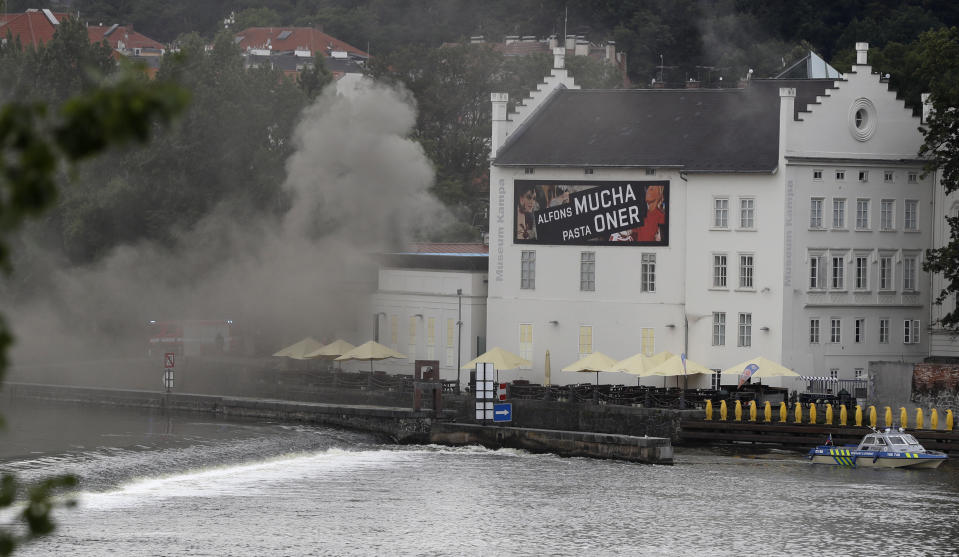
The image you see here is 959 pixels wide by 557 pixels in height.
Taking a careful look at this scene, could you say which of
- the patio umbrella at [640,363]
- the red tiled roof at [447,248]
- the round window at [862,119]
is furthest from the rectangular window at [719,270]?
the red tiled roof at [447,248]

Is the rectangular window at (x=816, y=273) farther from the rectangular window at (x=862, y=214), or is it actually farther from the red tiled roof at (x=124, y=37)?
the red tiled roof at (x=124, y=37)

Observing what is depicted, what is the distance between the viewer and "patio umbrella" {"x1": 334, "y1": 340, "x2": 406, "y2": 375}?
7656cm

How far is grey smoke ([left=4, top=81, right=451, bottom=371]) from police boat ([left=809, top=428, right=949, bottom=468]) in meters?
28.8

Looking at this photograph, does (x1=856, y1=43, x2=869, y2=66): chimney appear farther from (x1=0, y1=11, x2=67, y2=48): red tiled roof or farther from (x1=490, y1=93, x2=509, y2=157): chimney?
(x1=0, y1=11, x2=67, y2=48): red tiled roof

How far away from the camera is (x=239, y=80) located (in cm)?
9556

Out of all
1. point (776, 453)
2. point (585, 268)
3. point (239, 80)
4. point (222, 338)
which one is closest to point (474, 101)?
point (239, 80)

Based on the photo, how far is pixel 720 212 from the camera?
74062 millimetres

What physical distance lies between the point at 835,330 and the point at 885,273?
3785 millimetres

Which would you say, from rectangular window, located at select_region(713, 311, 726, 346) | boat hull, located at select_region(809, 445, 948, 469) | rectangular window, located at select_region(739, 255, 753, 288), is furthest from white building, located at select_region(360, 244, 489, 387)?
boat hull, located at select_region(809, 445, 948, 469)

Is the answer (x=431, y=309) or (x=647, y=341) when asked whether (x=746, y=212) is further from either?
(x=431, y=309)

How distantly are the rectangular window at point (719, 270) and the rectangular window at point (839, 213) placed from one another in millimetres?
4978

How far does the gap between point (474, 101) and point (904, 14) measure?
1754 inches

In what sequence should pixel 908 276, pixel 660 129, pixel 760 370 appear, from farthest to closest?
pixel 660 129
pixel 908 276
pixel 760 370

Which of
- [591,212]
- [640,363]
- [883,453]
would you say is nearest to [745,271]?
[640,363]
